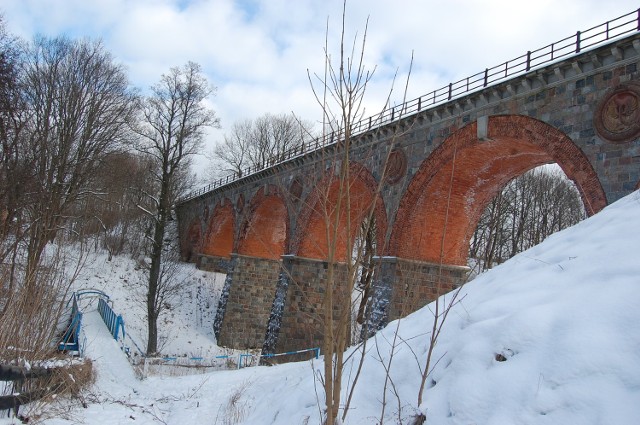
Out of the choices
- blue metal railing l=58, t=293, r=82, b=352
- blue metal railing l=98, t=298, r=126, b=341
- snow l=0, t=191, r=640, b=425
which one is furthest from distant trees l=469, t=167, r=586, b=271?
snow l=0, t=191, r=640, b=425

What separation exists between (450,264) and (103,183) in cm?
1632

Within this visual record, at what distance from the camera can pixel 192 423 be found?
7.65 metres

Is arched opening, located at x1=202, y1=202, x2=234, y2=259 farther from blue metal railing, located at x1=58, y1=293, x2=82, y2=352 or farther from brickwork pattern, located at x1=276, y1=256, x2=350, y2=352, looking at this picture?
blue metal railing, located at x1=58, y1=293, x2=82, y2=352

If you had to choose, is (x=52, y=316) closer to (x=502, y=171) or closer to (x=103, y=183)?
(x=502, y=171)

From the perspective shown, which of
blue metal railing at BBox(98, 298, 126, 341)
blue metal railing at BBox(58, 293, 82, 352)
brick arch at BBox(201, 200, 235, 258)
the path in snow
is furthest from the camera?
brick arch at BBox(201, 200, 235, 258)

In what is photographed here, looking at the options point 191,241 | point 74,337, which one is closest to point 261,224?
point 191,241

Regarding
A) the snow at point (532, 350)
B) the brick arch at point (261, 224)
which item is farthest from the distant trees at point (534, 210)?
the snow at point (532, 350)

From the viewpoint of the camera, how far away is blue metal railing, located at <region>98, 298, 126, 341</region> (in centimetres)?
1501

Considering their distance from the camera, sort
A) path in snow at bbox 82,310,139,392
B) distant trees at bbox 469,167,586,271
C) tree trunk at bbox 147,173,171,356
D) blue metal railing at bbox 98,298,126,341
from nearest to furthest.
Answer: path in snow at bbox 82,310,139,392
blue metal railing at bbox 98,298,126,341
tree trunk at bbox 147,173,171,356
distant trees at bbox 469,167,586,271

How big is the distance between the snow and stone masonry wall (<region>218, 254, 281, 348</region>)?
59.2ft

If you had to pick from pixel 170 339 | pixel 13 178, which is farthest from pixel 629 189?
pixel 170 339

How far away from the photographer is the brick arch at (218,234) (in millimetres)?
29688

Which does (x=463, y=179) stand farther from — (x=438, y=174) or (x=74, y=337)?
(x=74, y=337)

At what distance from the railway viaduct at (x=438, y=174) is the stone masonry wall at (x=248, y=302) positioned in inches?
2.1
